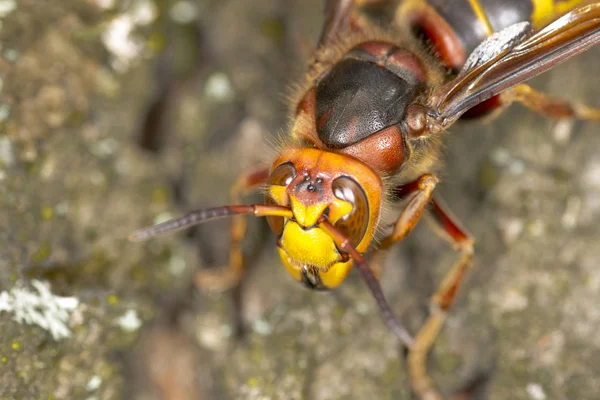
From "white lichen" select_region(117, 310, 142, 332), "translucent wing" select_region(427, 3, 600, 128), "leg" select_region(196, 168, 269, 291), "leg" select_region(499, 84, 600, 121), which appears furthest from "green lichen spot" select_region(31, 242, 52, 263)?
"leg" select_region(499, 84, 600, 121)

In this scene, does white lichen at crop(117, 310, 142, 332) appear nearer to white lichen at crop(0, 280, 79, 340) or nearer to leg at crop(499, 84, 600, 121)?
white lichen at crop(0, 280, 79, 340)

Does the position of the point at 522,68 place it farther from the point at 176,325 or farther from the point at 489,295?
the point at 176,325

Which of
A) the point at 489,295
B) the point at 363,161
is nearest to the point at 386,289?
the point at 489,295

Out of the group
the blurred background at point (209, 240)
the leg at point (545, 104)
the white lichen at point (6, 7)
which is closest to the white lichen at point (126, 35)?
the blurred background at point (209, 240)

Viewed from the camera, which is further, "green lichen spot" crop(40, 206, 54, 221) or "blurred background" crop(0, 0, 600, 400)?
"green lichen spot" crop(40, 206, 54, 221)

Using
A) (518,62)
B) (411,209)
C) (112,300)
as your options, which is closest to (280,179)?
(411,209)
